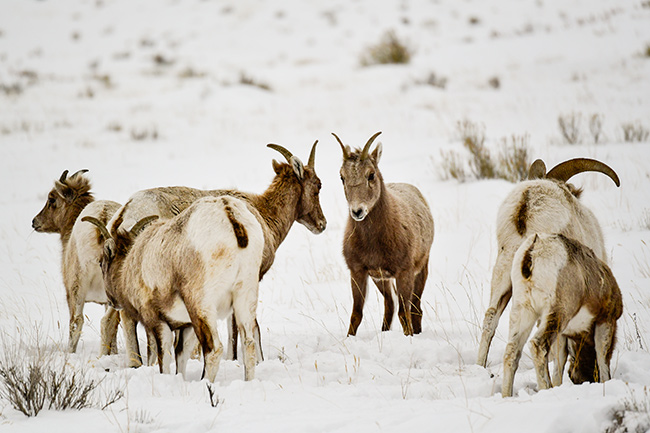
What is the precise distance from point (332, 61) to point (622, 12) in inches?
468

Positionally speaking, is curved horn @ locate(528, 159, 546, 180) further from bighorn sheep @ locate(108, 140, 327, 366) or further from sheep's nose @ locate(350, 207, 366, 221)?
bighorn sheep @ locate(108, 140, 327, 366)

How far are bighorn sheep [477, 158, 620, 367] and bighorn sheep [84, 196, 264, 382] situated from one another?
6.46 feet

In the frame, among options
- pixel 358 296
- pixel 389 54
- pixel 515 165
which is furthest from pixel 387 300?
pixel 389 54

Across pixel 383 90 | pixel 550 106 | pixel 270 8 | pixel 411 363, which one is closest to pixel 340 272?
pixel 411 363

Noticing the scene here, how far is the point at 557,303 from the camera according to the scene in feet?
15.3

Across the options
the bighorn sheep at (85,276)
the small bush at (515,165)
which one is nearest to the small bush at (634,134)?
the small bush at (515,165)

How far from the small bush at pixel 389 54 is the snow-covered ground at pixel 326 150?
27.0 inches

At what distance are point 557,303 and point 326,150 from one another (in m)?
13.5

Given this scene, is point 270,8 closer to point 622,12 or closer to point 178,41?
point 178,41

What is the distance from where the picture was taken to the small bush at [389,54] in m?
26.4

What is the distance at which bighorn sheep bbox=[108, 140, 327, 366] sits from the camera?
688 centimetres

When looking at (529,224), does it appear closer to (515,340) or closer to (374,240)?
(515,340)

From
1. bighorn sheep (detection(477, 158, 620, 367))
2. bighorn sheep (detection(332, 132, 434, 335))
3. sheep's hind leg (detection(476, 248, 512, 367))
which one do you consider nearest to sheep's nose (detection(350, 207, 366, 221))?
bighorn sheep (detection(332, 132, 434, 335))

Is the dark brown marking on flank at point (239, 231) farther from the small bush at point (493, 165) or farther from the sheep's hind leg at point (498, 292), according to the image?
the small bush at point (493, 165)
